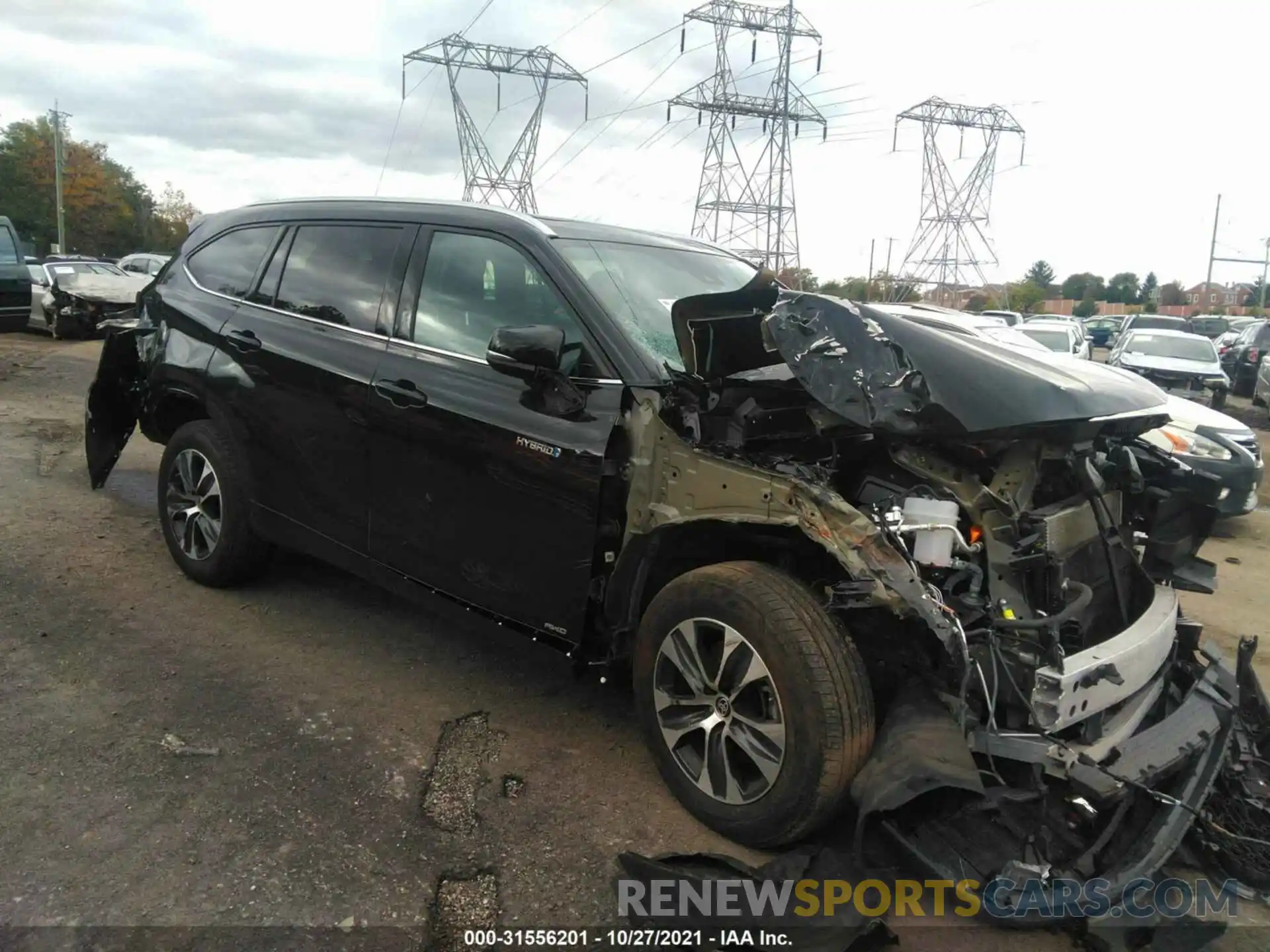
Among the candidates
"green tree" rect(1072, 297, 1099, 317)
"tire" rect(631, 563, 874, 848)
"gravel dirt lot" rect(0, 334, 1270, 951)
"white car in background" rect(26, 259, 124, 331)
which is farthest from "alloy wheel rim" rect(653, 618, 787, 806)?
"green tree" rect(1072, 297, 1099, 317)

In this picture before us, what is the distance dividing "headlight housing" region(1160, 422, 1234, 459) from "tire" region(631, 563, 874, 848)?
17.1 feet

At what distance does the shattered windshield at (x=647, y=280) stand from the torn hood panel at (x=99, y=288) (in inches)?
593

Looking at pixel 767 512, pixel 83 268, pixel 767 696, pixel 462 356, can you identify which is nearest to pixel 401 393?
pixel 462 356

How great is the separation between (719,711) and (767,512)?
65 centimetres

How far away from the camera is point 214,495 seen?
4.46 metres

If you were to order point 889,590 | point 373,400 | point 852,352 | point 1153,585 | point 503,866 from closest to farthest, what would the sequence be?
point 889,590 < point 503,866 < point 852,352 < point 1153,585 < point 373,400

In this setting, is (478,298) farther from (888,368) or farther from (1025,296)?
(1025,296)

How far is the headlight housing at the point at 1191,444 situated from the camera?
21.9ft

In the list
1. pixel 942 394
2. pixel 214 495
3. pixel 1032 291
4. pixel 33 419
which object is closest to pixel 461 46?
pixel 33 419

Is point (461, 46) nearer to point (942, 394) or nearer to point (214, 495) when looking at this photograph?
point (214, 495)

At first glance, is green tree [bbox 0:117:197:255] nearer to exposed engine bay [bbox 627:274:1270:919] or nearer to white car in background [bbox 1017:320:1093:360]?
white car in background [bbox 1017:320:1093:360]

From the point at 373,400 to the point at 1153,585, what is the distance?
10.0 ft

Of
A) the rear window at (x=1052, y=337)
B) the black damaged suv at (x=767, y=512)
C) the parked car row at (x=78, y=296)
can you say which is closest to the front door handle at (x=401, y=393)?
the black damaged suv at (x=767, y=512)

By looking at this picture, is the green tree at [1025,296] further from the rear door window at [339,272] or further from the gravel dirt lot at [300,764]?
the gravel dirt lot at [300,764]
